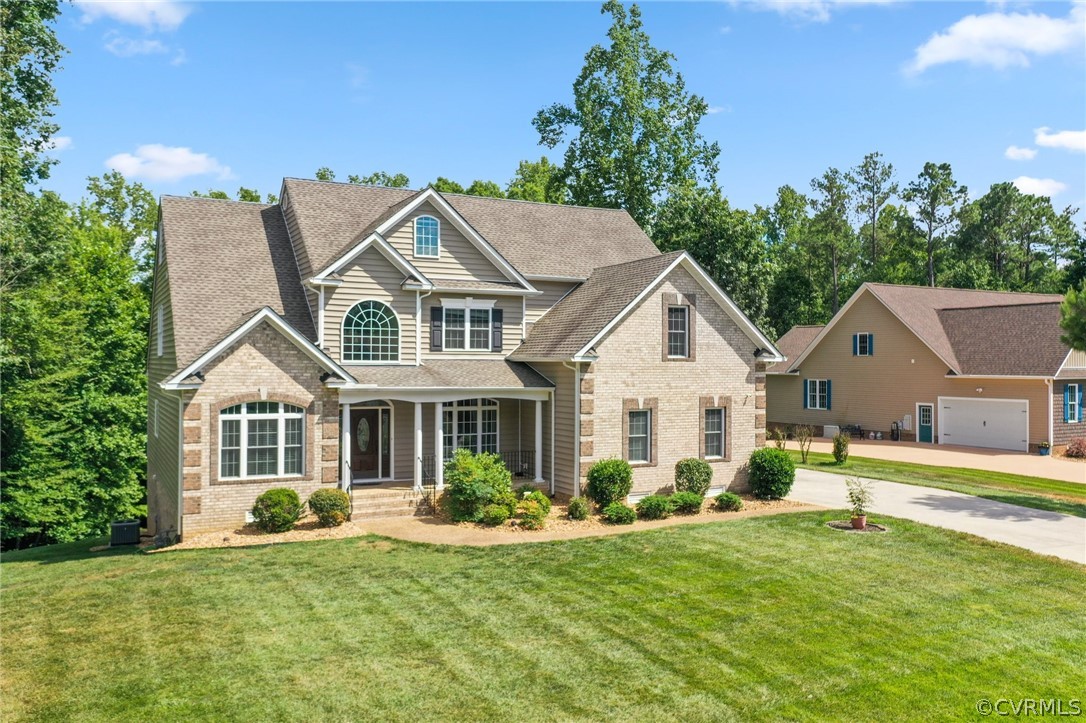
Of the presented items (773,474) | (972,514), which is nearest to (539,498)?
(773,474)

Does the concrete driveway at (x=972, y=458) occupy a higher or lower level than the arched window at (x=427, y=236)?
lower

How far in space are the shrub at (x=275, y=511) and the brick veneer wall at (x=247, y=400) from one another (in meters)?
0.72

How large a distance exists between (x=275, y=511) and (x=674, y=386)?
37.7 feet

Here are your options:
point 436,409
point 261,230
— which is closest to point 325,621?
point 436,409

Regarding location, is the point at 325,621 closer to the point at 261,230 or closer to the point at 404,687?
the point at 404,687

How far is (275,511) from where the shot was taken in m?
18.4

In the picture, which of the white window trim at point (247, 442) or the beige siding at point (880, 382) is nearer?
the white window trim at point (247, 442)

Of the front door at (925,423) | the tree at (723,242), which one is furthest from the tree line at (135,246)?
the front door at (925,423)

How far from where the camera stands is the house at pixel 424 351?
19859 millimetres

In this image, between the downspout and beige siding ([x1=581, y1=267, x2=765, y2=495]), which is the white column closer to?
the downspout

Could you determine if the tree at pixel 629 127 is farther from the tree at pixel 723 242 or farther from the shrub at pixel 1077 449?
the shrub at pixel 1077 449

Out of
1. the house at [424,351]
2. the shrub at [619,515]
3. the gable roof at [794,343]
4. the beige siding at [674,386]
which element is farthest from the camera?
the gable roof at [794,343]

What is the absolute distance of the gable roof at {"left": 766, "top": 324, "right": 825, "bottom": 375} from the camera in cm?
4791

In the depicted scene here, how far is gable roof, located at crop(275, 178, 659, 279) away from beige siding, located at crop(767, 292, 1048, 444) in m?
18.1
